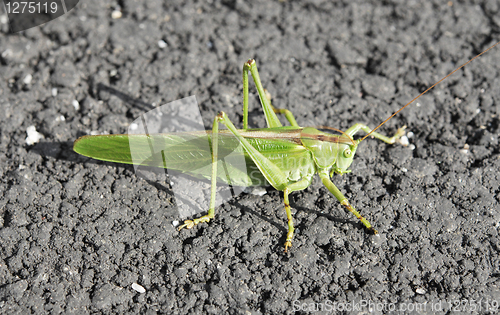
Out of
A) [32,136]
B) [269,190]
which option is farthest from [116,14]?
[269,190]

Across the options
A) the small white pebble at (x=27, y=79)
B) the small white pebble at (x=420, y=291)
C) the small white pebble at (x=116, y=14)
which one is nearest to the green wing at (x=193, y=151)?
the small white pebble at (x=420, y=291)

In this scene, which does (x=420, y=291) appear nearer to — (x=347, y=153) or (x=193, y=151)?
(x=347, y=153)

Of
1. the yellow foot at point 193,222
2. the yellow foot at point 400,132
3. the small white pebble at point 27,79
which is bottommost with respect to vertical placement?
the yellow foot at point 193,222

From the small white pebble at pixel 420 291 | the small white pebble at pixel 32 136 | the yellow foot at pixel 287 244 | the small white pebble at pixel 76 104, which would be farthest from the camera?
the small white pebble at pixel 76 104

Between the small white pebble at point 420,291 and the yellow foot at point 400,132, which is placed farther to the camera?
the yellow foot at point 400,132

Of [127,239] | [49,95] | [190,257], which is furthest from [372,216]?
[49,95]

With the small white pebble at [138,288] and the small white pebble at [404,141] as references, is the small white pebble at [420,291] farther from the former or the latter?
the small white pebble at [138,288]

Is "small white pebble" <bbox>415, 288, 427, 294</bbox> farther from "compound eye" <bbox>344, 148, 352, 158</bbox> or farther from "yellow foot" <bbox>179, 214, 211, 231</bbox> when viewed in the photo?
"yellow foot" <bbox>179, 214, 211, 231</bbox>
